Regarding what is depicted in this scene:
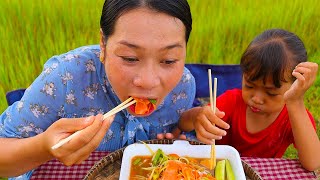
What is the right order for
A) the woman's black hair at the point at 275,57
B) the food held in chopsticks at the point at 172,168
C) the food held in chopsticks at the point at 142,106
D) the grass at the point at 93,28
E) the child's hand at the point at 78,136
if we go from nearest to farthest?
1. the child's hand at the point at 78,136
2. the food held in chopsticks at the point at 142,106
3. the food held in chopsticks at the point at 172,168
4. the woman's black hair at the point at 275,57
5. the grass at the point at 93,28

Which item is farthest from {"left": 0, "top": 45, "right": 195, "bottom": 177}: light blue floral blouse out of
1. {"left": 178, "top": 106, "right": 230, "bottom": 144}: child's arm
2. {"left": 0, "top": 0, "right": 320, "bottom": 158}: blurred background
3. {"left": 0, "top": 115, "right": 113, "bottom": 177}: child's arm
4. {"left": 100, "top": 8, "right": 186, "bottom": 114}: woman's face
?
{"left": 0, "top": 0, "right": 320, "bottom": 158}: blurred background

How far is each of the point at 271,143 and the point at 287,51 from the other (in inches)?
22.5

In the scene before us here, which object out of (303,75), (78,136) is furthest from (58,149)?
(303,75)

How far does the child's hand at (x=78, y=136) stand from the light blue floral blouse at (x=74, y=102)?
0.34 metres

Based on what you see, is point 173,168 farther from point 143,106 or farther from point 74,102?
point 74,102

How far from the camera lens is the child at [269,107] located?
1599 mm

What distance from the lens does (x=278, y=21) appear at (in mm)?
3260

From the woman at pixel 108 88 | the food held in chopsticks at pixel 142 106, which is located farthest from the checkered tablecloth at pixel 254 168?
the food held in chopsticks at pixel 142 106

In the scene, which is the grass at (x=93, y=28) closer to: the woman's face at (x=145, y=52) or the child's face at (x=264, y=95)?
the child's face at (x=264, y=95)

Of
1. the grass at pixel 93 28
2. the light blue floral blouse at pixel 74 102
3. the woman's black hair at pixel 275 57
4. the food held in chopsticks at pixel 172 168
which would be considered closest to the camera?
the food held in chopsticks at pixel 172 168

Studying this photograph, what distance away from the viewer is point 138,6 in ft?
3.97

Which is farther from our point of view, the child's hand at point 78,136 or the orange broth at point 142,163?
the orange broth at point 142,163

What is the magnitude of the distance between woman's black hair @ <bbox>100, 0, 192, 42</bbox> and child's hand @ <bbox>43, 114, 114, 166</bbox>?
0.34 metres

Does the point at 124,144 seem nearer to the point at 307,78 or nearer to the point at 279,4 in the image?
the point at 307,78
